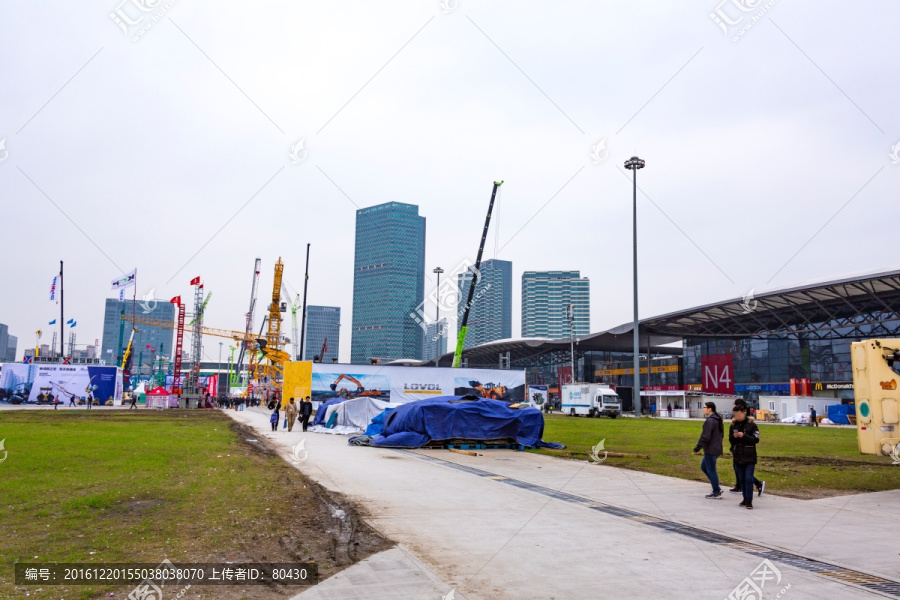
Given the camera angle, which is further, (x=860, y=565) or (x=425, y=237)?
(x=425, y=237)

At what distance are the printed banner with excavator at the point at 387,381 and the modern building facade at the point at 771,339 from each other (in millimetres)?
25705

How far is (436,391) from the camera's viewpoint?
55.1 metres

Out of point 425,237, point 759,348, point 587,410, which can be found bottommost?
point 587,410

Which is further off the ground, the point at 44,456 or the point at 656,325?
the point at 656,325

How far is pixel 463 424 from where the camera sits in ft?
74.2

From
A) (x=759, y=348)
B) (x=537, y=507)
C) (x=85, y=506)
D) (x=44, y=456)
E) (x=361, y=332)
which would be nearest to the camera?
(x=85, y=506)

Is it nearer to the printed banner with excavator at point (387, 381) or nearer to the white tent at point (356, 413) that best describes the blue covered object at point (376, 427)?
the white tent at point (356, 413)

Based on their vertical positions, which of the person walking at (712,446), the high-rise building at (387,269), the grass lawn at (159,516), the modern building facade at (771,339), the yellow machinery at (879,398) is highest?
the high-rise building at (387,269)

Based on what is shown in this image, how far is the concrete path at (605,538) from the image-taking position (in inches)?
235

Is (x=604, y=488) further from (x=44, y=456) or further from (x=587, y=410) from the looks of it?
(x=587, y=410)

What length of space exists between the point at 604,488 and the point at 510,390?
4801 centimetres

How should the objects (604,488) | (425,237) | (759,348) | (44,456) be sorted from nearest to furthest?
1. (604,488)
2. (44,456)
3. (759,348)
4. (425,237)

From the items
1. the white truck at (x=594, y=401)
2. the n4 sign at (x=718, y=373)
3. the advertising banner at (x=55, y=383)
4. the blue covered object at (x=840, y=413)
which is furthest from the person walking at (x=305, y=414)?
the n4 sign at (x=718, y=373)

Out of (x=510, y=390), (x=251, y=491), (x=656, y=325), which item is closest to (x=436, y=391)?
(x=510, y=390)
